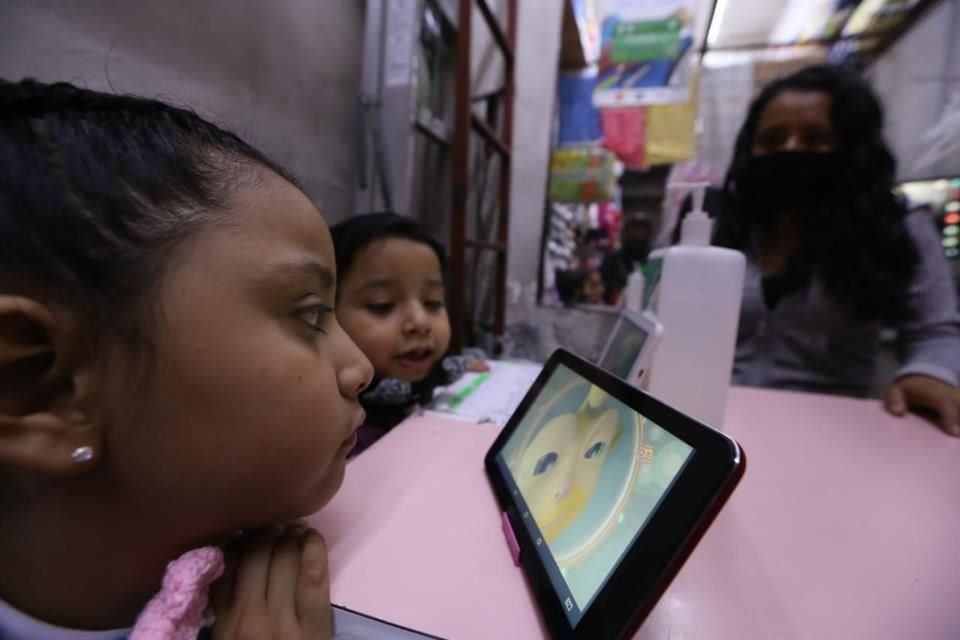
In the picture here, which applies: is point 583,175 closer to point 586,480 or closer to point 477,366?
point 477,366

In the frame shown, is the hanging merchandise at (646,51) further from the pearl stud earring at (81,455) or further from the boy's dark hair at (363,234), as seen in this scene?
the pearl stud earring at (81,455)

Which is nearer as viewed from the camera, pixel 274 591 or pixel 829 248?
pixel 274 591

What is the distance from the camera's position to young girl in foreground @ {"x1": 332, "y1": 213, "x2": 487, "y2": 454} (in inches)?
27.1

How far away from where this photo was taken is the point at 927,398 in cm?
64

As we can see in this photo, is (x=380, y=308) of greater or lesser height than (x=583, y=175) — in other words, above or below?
below

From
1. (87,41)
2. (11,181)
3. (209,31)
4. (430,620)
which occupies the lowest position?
(430,620)

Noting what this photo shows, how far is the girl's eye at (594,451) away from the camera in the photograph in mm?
328

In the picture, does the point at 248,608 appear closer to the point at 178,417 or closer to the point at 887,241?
the point at 178,417

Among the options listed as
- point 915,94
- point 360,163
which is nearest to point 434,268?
point 360,163

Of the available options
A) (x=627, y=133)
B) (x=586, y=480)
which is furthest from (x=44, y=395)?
(x=627, y=133)

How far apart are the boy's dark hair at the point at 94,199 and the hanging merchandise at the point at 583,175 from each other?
6.25 ft

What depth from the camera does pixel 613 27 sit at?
6.31 feet

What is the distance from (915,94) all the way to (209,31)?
235 cm

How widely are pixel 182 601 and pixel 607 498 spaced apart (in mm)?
258
